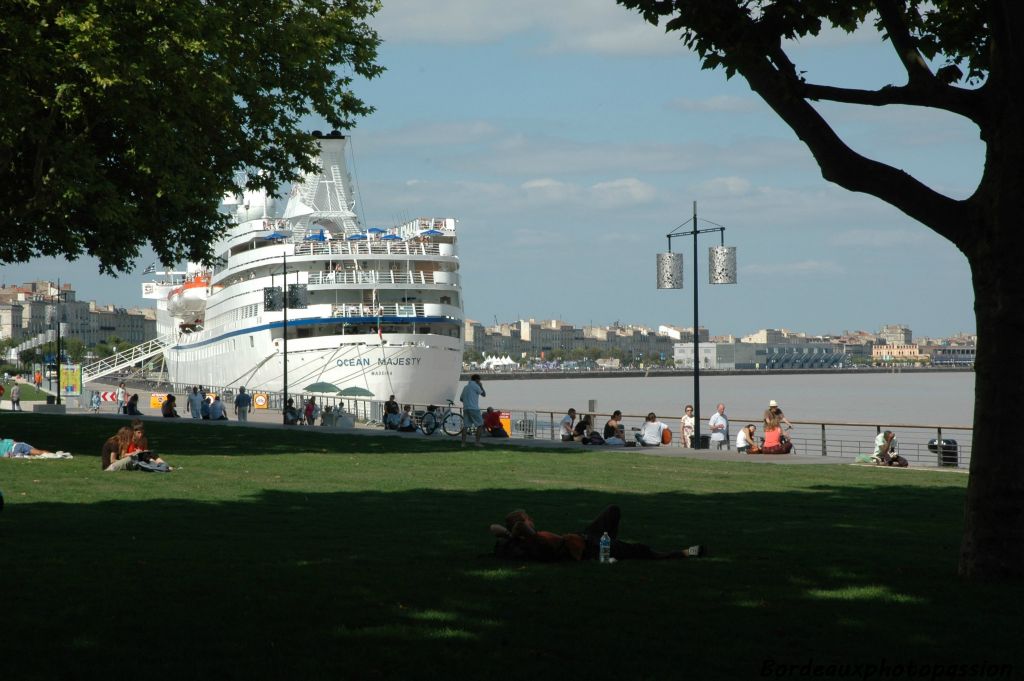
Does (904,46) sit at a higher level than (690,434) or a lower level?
higher

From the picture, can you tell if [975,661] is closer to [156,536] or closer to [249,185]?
[156,536]

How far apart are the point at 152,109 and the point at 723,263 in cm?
1401

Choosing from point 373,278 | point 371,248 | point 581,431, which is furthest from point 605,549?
point 371,248

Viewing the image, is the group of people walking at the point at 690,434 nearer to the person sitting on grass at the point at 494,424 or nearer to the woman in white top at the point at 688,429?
the woman in white top at the point at 688,429

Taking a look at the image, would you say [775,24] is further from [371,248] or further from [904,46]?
[371,248]

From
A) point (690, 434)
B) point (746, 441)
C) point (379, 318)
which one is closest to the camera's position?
point (746, 441)

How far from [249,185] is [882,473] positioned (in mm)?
13575

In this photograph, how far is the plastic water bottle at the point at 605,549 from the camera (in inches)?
359

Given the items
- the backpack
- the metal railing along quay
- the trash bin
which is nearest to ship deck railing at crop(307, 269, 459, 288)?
the metal railing along quay

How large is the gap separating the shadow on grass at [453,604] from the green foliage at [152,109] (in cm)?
989

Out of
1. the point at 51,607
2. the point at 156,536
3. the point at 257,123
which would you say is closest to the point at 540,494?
the point at 156,536

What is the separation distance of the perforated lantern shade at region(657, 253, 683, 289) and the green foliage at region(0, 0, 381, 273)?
322 inches

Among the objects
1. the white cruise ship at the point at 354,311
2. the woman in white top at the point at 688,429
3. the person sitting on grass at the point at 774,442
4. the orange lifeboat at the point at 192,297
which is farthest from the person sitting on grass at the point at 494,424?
the orange lifeboat at the point at 192,297

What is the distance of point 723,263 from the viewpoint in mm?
29328
